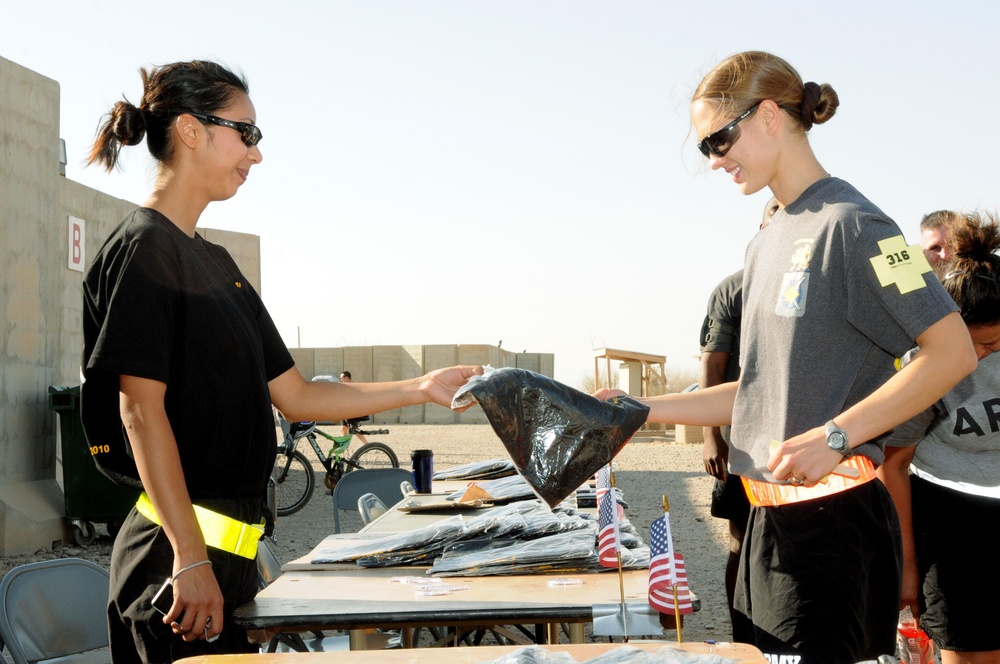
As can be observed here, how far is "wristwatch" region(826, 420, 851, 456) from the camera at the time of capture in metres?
2.04

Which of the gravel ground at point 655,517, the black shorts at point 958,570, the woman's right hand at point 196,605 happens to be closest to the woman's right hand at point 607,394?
the woman's right hand at point 196,605

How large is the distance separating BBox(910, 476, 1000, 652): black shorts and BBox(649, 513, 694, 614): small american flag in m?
1.29

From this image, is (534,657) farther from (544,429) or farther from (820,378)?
(820,378)

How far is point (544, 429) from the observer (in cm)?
246

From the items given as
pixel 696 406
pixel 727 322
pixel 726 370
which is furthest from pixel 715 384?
pixel 696 406

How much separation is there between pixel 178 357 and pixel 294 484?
9.85m

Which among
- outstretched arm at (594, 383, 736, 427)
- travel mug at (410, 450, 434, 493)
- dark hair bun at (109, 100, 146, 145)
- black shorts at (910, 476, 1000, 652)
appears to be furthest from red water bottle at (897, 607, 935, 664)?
dark hair bun at (109, 100, 146, 145)

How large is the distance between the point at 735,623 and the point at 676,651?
0.72 m

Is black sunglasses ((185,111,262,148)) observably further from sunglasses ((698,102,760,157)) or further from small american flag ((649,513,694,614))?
small american flag ((649,513,694,614))

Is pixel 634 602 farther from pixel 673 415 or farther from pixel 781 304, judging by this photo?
pixel 781 304

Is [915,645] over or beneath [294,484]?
over

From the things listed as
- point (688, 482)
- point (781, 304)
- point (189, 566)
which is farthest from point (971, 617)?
point (688, 482)

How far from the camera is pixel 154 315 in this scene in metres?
2.39

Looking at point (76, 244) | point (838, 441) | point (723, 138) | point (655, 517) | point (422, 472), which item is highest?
point (76, 244)
